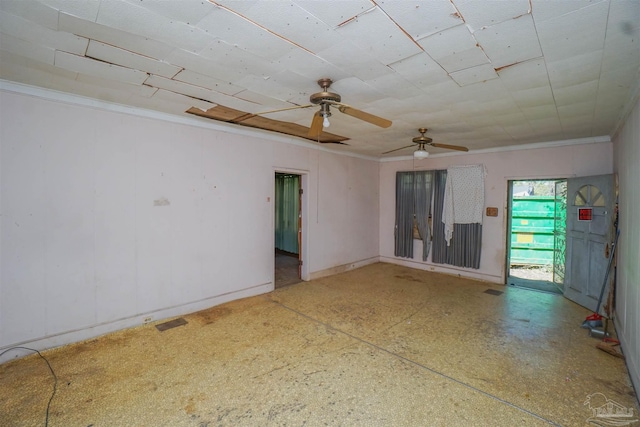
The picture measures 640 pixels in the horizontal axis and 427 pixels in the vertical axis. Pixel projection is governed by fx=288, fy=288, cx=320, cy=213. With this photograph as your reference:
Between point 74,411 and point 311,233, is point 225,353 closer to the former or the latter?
point 74,411

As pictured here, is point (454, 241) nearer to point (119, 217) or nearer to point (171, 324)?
point (171, 324)

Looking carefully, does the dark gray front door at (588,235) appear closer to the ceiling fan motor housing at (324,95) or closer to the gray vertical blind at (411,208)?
the gray vertical blind at (411,208)

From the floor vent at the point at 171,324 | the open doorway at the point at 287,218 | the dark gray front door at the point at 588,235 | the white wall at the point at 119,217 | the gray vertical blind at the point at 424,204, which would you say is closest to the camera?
the white wall at the point at 119,217

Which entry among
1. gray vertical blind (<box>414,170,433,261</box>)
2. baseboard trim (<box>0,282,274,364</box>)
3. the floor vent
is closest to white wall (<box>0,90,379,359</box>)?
baseboard trim (<box>0,282,274,364</box>)

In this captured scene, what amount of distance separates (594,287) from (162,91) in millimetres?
5939

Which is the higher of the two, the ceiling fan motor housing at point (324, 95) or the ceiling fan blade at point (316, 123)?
the ceiling fan motor housing at point (324, 95)

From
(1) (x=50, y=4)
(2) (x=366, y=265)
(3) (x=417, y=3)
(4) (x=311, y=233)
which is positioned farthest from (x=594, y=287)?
(1) (x=50, y=4)

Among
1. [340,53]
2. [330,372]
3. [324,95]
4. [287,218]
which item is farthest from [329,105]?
[287,218]

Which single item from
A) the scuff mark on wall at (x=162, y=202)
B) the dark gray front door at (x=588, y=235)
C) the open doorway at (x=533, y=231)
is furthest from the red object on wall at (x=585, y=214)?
the scuff mark on wall at (x=162, y=202)

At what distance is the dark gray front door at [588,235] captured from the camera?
12.7ft

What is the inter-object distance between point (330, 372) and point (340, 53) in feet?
8.44

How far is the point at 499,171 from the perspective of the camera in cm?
537

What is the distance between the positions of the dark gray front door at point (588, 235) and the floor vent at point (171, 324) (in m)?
5.47

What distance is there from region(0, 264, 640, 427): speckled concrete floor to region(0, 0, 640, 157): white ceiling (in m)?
2.53
